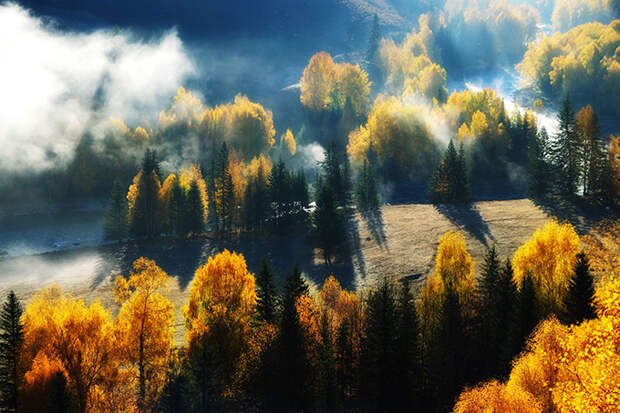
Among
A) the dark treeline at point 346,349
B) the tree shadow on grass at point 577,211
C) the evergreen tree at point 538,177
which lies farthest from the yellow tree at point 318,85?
the dark treeline at point 346,349

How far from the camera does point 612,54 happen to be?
5950 inches

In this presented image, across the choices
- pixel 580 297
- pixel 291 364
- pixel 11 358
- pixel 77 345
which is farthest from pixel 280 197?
pixel 580 297

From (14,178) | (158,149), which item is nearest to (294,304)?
(158,149)

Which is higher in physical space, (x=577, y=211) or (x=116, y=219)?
(x=577, y=211)

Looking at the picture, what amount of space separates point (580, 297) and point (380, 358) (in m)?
20.4

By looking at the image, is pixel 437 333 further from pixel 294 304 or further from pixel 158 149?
pixel 158 149

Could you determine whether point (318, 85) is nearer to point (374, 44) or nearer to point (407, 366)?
point (374, 44)

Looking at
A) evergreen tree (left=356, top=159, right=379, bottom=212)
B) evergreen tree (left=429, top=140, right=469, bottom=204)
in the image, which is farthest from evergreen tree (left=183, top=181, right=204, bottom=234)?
evergreen tree (left=429, top=140, right=469, bottom=204)

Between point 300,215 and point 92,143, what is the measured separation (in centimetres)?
7423

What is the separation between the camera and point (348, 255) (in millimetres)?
74000

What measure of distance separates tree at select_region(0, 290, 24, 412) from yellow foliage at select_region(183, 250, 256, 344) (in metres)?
15.0

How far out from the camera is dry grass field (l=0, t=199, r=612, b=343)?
6556cm

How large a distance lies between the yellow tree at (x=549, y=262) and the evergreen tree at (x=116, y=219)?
75239mm

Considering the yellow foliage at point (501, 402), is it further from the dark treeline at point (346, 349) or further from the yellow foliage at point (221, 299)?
the yellow foliage at point (221, 299)
